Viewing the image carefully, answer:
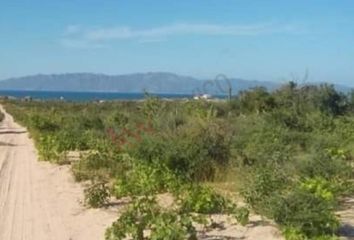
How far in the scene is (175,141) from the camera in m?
17.6

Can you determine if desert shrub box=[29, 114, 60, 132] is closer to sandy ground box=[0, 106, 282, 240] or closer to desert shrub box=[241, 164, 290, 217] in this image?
sandy ground box=[0, 106, 282, 240]

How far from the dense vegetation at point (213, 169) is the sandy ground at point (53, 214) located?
0.30 metres

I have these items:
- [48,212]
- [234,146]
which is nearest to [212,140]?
[234,146]

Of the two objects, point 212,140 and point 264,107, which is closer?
point 212,140

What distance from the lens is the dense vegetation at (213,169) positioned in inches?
410

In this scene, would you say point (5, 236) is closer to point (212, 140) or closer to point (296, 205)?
point (296, 205)

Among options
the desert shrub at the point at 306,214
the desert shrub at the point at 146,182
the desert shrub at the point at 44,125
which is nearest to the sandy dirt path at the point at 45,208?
the desert shrub at the point at 146,182

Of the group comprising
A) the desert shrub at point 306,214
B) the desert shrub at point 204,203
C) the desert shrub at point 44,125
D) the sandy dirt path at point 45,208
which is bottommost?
the desert shrub at point 44,125

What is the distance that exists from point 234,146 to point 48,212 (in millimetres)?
6882

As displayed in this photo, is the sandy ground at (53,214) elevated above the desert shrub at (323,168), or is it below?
below

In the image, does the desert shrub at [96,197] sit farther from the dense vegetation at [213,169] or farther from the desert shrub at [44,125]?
the desert shrub at [44,125]

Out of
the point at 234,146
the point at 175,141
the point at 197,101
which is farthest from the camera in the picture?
the point at 197,101

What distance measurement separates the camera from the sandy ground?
11240 millimetres

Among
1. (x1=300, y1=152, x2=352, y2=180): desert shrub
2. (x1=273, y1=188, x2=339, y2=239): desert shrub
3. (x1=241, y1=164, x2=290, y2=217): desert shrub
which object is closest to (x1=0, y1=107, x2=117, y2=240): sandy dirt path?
(x1=241, y1=164, x2=290, y2=217): desert shrub
